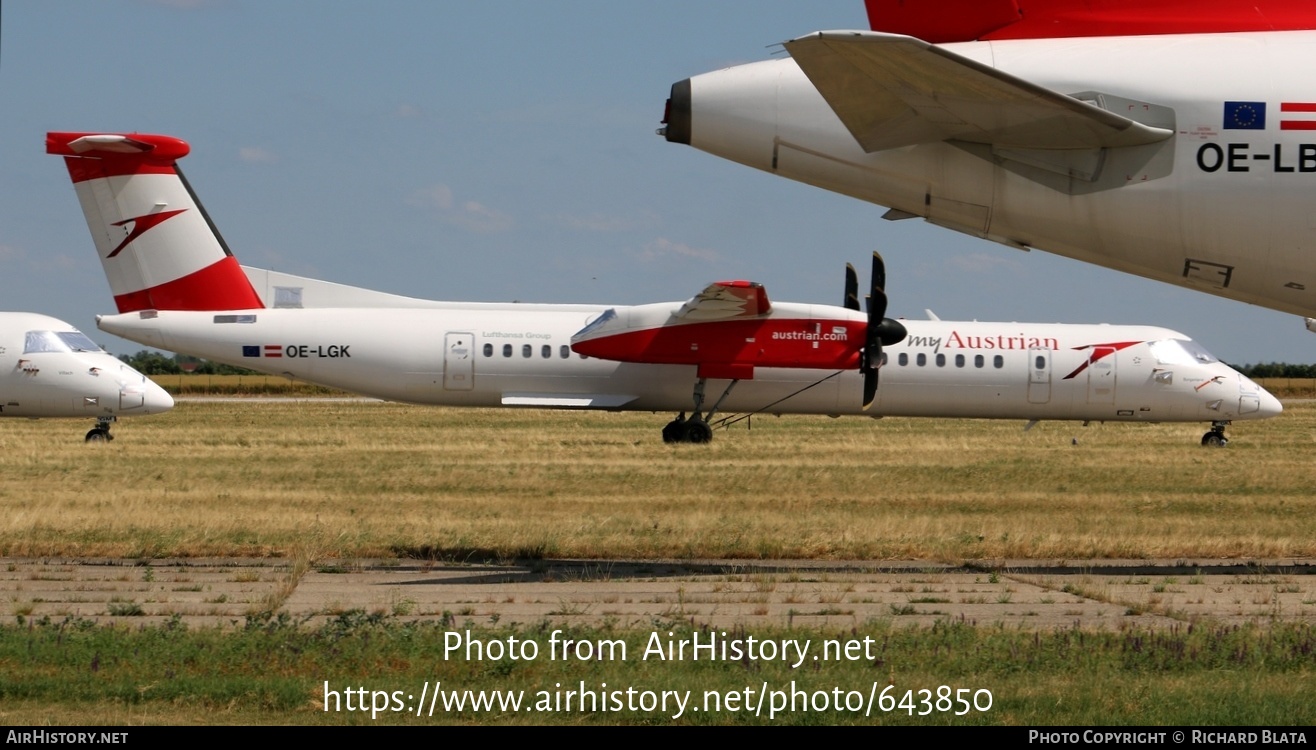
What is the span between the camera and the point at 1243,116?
40.0 ft

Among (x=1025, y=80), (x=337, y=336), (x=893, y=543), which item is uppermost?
(x=1025, y=80)

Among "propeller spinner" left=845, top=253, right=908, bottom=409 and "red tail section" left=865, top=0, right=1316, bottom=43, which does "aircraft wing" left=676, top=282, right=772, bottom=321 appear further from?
"red tail section" left=865, top=0, right=1316, bottom=43

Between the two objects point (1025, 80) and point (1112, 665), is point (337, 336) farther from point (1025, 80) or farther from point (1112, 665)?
point (1112, 665)

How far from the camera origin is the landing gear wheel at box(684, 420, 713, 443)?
3378 cm

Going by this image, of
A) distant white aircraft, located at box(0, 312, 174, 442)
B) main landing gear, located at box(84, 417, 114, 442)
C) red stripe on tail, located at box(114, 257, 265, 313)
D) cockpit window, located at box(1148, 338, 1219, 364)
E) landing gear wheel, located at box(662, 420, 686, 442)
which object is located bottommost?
main landing gear, located at box(84, 417, 114, 442)

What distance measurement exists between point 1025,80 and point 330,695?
795cm

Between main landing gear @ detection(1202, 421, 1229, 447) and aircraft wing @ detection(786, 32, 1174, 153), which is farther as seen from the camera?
main landing gear @ detection(1202, 421, 1229, 447)

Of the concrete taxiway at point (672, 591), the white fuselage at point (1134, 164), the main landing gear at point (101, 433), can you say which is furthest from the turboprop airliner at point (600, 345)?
the white fuselage at point (1134, 164)

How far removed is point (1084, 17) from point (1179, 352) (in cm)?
2421

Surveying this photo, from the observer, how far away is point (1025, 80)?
12133 millimetres

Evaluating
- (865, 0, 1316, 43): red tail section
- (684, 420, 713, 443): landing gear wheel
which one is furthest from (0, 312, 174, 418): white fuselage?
(865, 0, 1316, 43): red tail section
